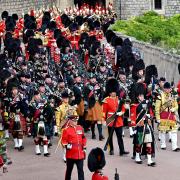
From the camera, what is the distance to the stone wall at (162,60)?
990 inches

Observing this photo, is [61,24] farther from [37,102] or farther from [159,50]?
[37,102]

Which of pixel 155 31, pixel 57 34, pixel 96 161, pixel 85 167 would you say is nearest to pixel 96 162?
pixel 96 161

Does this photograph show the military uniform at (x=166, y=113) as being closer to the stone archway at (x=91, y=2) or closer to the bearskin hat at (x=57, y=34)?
the bearskin hat at (x=57, y=34)

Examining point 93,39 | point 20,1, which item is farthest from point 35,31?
point 20,1

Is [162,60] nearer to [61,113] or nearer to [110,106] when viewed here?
[110,106]

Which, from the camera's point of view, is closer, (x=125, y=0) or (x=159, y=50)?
(x=159, y=50)

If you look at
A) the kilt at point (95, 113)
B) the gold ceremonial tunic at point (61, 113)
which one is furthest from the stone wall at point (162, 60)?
the gold ceremonial tunic at point (61, 113)

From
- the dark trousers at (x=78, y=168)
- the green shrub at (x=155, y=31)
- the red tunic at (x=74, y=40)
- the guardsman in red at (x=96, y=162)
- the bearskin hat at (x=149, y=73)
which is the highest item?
the red tunic at (x=74, y=40)

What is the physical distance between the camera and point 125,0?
48812 millimetres

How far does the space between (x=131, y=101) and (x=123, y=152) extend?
1698 millimetres

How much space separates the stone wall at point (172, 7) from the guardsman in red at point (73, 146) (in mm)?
34012

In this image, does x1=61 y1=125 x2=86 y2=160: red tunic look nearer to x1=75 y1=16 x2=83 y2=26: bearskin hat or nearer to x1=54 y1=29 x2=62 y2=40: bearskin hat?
x1=54 y1=29 x2=62 y2=40: bearskin hat

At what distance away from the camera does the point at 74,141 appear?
14.9 metres

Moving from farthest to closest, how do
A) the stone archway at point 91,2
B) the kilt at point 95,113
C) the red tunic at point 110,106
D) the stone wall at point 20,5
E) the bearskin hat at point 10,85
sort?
the stone archway at point 91,2 < the stone wall at point 20,5 < the kilt at point 95,113 < the bearskin hat at point 10,85 < the red tunic at point 110,106
